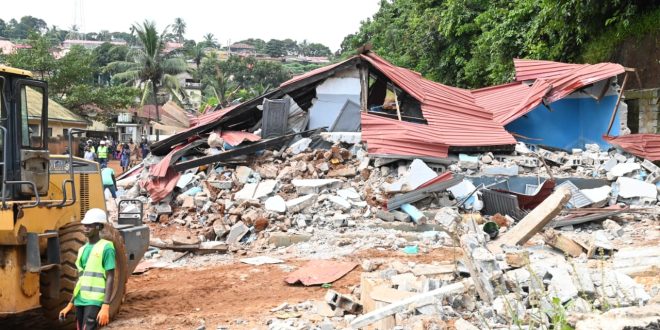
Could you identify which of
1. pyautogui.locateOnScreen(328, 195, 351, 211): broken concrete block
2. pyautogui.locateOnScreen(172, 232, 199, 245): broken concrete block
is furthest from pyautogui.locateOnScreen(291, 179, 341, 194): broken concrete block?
pyautogui.locateOnScreen(172, 232, 199, 245): broken concrete block

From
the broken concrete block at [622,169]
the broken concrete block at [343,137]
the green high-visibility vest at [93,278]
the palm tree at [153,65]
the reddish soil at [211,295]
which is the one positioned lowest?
the reddish soil at [211,295]

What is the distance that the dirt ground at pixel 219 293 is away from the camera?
6812mm

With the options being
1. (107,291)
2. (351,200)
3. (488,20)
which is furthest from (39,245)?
(488,20)

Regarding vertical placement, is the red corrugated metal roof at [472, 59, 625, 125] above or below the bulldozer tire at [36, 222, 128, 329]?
above

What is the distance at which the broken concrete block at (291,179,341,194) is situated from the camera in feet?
42.7

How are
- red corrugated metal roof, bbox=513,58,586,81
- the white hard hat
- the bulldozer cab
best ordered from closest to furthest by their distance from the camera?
the white hard hat < the bulldozer cab < red corrugated metal roof, bbox=513,58,586,81

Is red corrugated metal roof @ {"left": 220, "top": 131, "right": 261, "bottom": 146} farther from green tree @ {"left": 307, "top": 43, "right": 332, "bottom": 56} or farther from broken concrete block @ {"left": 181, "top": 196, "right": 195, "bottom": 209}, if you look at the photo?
green tree @ {"left": 307, "top": 43, "right": 332, "bottom": 56}

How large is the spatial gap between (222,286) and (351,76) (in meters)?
8.84

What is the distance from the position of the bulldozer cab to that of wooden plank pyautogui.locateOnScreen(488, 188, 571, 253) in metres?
6.31

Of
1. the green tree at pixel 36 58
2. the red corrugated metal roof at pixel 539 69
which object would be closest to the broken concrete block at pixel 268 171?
the red corrugated metal roof at pixel 539 69

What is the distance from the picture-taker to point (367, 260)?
922 centimetres

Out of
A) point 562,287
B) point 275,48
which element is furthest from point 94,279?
point 275,48

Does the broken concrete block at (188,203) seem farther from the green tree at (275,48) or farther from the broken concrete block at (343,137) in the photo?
the green tree at (275,48)

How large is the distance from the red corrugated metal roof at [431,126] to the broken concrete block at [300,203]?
1.96 meters
